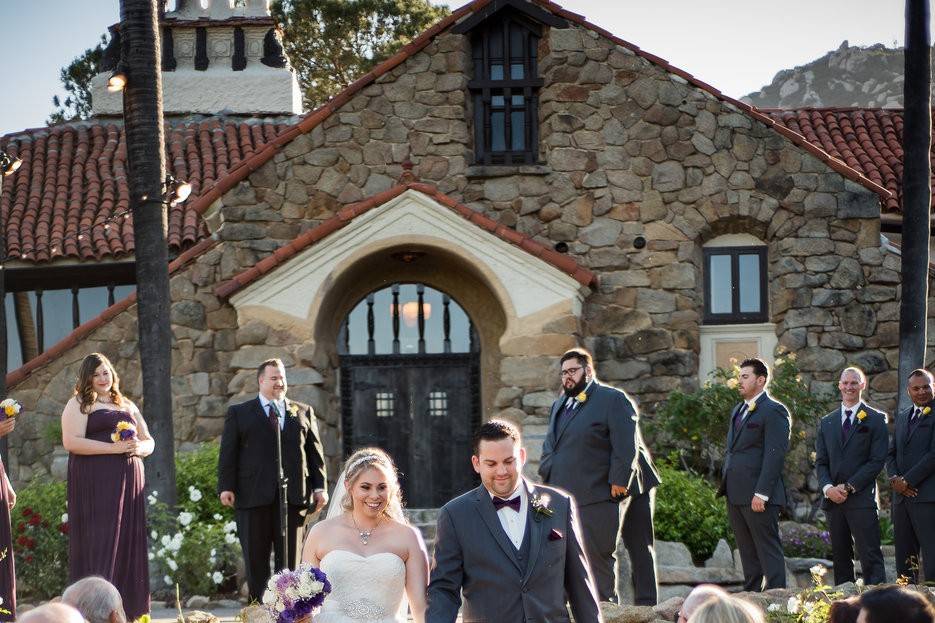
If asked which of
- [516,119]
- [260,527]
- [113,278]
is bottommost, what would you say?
[260,527]

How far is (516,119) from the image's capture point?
1817 cm

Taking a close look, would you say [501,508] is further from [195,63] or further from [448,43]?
[195,63]

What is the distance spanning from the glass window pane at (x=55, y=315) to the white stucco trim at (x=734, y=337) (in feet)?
32.0

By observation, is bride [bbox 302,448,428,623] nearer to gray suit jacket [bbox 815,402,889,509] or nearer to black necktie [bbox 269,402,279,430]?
black necktie [bbox 269,402,279,430]

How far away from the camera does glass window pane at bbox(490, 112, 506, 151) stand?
18109 millimetres

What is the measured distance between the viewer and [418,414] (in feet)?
57.9

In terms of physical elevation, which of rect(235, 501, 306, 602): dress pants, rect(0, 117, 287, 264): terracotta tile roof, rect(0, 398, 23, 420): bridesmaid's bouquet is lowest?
rect(235, 501, 306, 602): dress pants

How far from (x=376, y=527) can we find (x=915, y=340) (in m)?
9.34

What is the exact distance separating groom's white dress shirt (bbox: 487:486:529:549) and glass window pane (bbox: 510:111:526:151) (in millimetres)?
11891

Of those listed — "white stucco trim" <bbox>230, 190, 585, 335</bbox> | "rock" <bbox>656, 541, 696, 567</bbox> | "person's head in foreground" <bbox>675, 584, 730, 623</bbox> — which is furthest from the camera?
"white stucco trim" <bbox>230, 190, 585, 335</bbox>

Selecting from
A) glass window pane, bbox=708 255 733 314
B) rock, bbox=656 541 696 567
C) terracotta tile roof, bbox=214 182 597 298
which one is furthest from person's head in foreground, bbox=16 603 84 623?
glass window pane, bbox=708 255 733 314

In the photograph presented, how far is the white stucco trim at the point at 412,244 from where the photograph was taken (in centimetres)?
1630

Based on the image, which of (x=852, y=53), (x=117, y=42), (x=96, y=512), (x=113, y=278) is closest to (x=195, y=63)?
(x=117, y=42)

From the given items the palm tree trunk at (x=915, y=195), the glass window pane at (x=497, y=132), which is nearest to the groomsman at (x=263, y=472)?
the palm tree trunk at (x=915, y=195)
